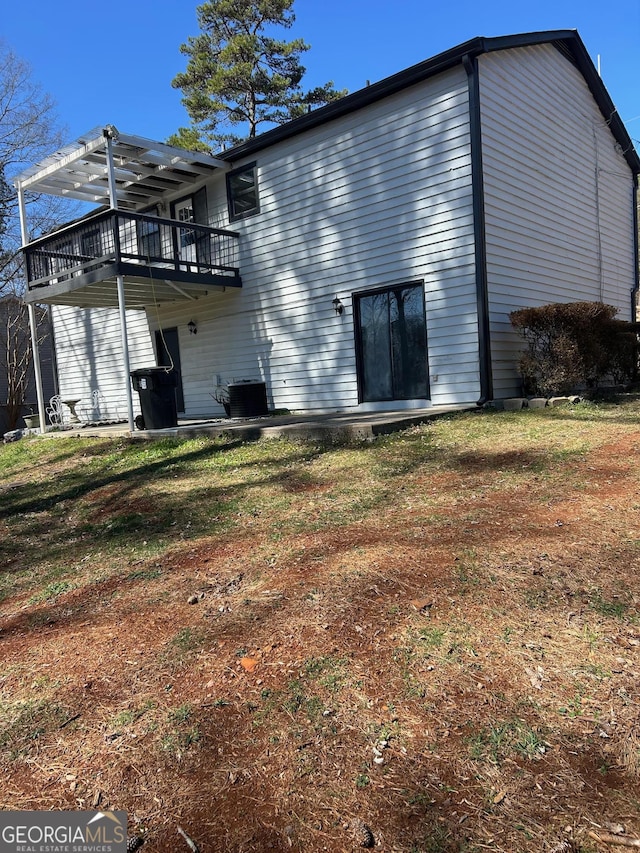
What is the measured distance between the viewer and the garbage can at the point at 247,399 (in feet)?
34.6

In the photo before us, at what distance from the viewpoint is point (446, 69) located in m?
8.47

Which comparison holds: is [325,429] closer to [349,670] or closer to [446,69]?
[349,670]

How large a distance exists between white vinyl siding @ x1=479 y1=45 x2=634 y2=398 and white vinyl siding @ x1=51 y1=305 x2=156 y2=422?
8.46 m

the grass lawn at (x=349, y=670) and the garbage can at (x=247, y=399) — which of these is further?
the garbage can at (x=247, y=399)

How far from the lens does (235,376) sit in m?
12.1

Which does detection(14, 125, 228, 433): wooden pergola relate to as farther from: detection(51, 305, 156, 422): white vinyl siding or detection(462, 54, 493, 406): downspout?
detection(462, 54, 493, 406): downspout

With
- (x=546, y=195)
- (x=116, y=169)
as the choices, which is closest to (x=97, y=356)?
(x=116, y=169)

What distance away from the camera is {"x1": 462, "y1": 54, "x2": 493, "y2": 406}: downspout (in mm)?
8305

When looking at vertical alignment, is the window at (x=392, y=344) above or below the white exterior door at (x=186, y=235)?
below

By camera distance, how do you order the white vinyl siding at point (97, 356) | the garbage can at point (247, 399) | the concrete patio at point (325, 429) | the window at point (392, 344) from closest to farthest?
the concrete patio at point (325, 429), the window at point (392, 344), the garbage can at point (247, 399), the white vinyl siding at point (97, 356)

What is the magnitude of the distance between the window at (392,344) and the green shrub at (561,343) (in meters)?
1.48

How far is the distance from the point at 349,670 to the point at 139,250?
12626mm

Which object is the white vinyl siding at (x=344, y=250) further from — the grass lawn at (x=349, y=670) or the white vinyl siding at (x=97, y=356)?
the grass lawn at (x=349, y=670)

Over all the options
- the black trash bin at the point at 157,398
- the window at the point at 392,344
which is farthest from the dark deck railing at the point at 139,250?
the window at the point at 392,344
